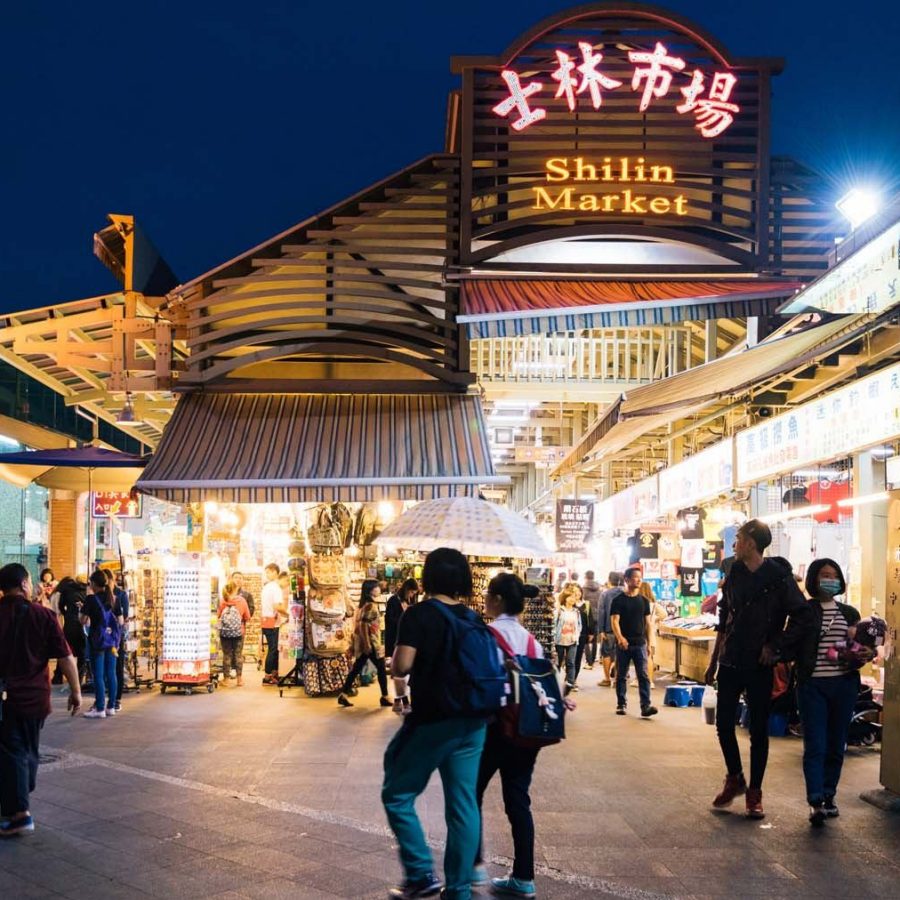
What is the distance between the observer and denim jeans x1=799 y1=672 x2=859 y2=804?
7785 millimetres

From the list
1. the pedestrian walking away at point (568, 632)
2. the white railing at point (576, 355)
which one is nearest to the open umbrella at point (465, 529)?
the pedestrian walking away at point (568, 632)

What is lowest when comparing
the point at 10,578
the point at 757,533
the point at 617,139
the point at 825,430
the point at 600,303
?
the point at 10,578

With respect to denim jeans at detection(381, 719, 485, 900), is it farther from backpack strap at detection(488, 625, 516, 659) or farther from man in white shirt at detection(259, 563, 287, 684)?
man in white shirt at detection(259, 563, 287, 684)

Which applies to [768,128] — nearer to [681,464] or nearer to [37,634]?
[681,464]

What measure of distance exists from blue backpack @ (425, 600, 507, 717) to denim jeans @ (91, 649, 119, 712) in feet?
28.4

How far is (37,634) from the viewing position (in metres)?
7.47

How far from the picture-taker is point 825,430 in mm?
9664

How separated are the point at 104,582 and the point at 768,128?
10.3m

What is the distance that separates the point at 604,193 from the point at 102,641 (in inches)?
330

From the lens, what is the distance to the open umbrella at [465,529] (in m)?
9.55

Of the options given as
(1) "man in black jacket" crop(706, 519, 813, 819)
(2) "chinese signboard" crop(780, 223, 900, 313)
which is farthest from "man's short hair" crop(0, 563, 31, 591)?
(2) "chinese signboard" crop(780, 223, 900, 313)

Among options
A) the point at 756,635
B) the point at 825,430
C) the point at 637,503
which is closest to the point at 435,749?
the point at 756,635

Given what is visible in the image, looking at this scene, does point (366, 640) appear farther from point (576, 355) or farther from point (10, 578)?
point (10, 578)

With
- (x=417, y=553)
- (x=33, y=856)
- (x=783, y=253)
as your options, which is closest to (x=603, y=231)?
(x=783, y=253)
